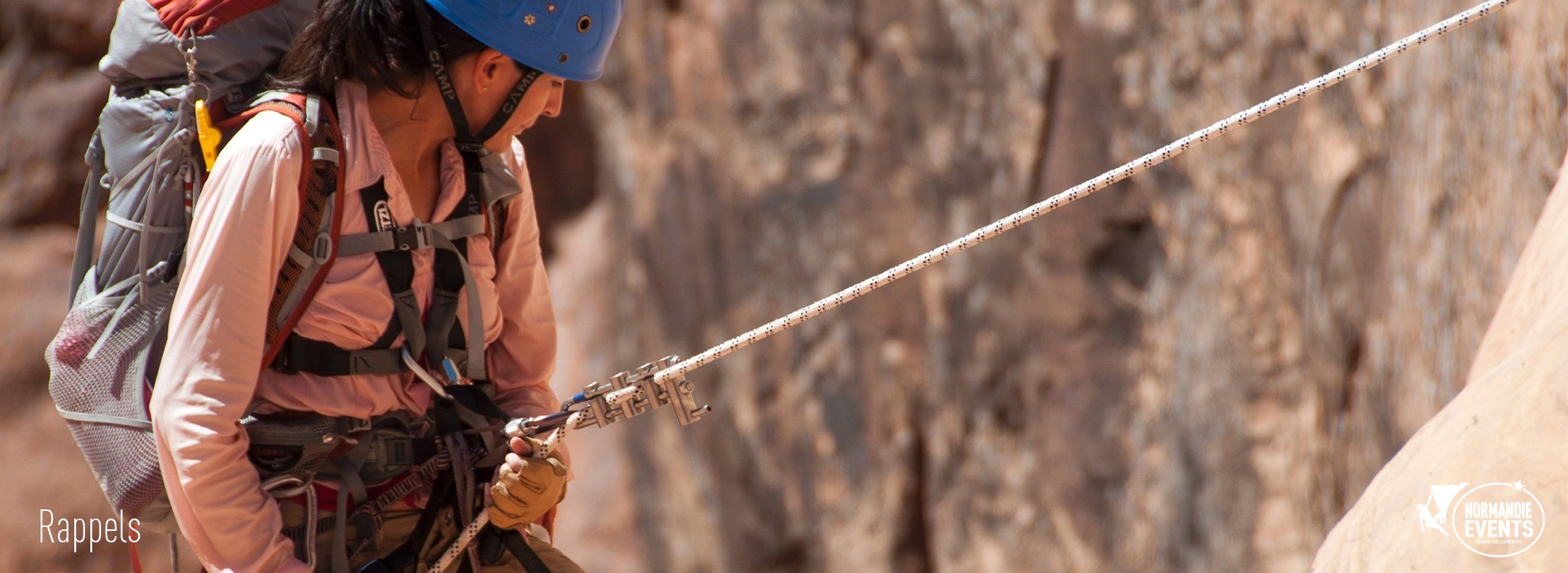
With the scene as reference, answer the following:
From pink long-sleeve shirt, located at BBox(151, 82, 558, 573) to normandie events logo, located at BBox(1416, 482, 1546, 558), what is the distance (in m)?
1.08

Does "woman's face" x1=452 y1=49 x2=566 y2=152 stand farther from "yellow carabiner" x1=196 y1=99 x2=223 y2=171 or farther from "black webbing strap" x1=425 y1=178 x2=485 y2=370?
"yellow carabiner" x1=196 y1=99 x2=223 y2=171

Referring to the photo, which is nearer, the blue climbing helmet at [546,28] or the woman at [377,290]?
the woman at [377,290]

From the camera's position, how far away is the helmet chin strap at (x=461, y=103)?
1372 millimetres

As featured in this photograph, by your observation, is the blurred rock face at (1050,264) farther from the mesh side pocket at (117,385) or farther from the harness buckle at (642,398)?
the mesh side pocket at (117,385)

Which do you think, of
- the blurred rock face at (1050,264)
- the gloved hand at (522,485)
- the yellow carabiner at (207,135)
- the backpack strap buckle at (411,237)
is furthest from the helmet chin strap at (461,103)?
the blurred rock face at (1050,264)

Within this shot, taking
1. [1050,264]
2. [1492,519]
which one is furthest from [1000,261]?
[1492,519]

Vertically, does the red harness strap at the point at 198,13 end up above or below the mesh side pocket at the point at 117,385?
above

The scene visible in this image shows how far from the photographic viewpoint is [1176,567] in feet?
10.4

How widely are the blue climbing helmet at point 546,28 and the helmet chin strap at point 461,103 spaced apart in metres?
0.02

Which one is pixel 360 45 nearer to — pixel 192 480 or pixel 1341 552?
pixel 192 480

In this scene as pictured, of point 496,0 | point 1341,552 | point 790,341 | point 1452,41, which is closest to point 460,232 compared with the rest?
point 496,0

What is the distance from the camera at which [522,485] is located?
1361mm

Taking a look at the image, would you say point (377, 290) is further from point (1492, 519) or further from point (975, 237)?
point (1492, 519)

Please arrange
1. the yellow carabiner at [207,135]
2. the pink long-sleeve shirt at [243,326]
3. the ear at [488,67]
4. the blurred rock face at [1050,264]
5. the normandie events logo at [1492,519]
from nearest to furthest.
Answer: the normandie events logo at [1492,519], the pink long-sleeve shirt at [243,326], the yellow carabiner at [207,135], the ear at [488,67], the blurred rock face at [1050,264]
